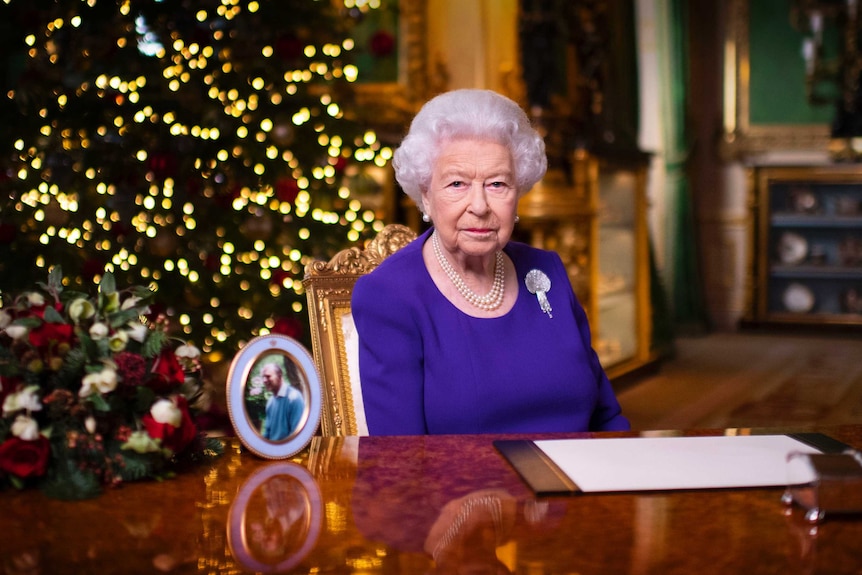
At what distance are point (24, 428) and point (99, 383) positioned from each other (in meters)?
0.11

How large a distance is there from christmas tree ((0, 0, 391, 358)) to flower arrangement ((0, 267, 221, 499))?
247 centimetres

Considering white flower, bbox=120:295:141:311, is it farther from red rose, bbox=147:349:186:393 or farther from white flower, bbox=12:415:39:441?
white flower, bbox=12:415:39:441

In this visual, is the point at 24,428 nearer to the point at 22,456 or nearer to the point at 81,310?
the point at 22,456

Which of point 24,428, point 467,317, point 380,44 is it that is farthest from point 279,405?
point 380,44

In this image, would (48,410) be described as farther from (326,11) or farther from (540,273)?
(326,11)

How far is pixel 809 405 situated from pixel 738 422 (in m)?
0.69

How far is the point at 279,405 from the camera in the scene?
150 cm

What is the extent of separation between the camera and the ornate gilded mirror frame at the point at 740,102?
9102mm

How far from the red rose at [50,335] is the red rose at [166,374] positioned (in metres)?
0.12

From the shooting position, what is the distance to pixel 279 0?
4250 millimetres

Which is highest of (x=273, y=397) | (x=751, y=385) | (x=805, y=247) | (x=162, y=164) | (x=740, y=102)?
(x=740, y=102)

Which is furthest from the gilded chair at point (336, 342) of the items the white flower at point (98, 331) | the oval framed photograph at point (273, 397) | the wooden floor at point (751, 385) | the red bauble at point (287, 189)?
the wooden floor at point (751, 385)

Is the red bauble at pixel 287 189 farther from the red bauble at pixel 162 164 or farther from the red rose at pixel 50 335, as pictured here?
the red rose at pixel 50 335

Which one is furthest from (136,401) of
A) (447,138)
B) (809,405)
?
(809,405)
